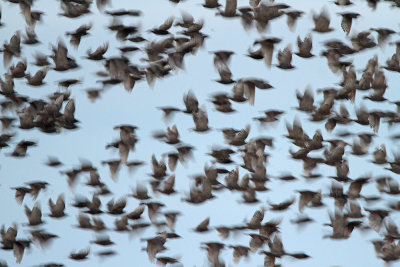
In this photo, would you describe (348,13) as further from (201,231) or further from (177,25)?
(201,231)

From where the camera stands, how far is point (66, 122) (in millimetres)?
21297

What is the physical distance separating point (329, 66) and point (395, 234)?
3367 mm

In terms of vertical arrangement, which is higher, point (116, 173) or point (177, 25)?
point (177, 25)

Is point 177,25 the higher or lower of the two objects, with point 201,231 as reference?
higher

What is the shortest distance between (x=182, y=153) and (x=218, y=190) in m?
1.15

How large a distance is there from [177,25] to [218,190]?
3.14 m

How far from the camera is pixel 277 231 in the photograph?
2108 cm

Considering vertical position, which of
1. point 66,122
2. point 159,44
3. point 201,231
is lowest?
point 201,231

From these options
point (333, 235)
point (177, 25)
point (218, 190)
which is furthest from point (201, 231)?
point (177, 25)

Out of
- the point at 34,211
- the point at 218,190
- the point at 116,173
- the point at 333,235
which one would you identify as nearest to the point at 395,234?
the point at 333,235

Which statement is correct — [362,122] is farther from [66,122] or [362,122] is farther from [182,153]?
[66,122]

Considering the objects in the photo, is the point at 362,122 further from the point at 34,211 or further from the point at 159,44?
the point at 34,211

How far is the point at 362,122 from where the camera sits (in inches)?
851

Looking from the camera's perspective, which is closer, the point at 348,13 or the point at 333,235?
the point at 333,235
